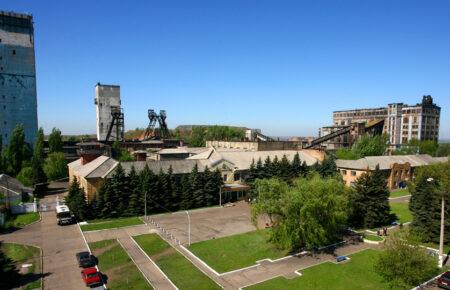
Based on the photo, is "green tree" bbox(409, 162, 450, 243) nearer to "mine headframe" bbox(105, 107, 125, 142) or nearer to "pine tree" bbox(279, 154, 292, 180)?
"pine tree" bbox(279, 154, 292, 180)

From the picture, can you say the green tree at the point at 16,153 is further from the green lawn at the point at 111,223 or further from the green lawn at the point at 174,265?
the green lawn at the point at 174,265

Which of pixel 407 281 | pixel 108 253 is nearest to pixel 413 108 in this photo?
pixel 407 281

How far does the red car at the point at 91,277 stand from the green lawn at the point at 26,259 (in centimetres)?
357

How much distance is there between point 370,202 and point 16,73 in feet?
312

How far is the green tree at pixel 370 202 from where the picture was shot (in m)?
39.2

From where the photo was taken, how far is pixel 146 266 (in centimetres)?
2969

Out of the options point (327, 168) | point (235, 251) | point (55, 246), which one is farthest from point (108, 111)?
point (235, 251)

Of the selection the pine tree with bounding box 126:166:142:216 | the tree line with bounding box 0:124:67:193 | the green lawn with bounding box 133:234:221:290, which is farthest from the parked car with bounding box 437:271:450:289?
the tree line with bounding box 0:124:67:193

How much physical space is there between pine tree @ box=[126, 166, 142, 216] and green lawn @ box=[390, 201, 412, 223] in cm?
3675

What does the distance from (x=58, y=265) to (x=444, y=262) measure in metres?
36.3

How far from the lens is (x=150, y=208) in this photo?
48125 millimetres

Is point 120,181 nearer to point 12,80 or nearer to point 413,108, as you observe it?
point 12,80

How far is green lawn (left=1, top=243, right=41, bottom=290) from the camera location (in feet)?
86.6

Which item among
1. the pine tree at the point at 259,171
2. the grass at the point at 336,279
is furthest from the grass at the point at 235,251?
the pine tree at the point at 259,171
